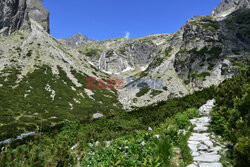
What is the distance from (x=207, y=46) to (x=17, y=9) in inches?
4969

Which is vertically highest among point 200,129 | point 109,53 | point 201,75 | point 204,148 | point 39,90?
point 109,53

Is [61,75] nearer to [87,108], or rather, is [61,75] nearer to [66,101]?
[66,101]

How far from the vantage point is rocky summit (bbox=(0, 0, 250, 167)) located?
14.4 ft

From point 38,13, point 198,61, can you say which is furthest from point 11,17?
point 198,61

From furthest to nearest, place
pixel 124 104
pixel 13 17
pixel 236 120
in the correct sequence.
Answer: pixel 13 17, pixel 124 104, pixel 236 120

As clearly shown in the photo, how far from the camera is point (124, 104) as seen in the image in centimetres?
5912

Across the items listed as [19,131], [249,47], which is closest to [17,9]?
[19,131]

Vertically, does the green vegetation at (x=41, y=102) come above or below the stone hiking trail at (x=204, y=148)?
above

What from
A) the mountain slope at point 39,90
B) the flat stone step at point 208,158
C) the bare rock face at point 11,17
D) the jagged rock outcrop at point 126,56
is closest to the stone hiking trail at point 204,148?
the flat stone step at point 208,158

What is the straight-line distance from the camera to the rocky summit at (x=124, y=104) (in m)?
4.38

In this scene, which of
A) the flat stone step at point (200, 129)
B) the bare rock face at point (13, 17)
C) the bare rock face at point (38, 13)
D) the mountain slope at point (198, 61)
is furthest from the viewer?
the bare rock face at point (38, 13)

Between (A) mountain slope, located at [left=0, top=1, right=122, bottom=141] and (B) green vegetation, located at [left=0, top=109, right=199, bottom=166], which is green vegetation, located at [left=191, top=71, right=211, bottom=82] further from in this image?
(B) green vegetation, located at [left=0, top=109, right=199, bottom=166]

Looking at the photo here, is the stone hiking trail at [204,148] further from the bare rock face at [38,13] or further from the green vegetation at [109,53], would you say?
the green vegetation at [109,53]

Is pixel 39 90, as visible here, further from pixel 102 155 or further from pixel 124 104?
pixel 102 155
